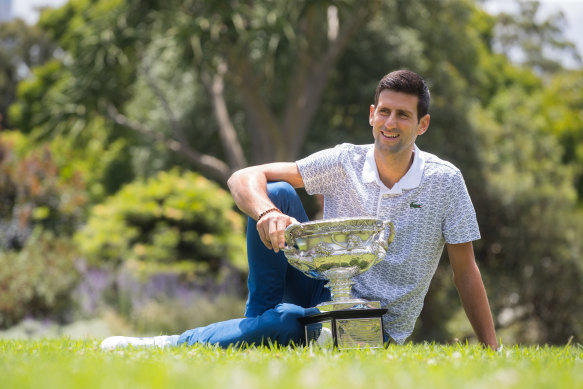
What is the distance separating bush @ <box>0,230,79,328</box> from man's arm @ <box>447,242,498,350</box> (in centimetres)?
675

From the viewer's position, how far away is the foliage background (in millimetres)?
9711

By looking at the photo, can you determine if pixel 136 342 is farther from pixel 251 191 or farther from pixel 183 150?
pixel 183 150

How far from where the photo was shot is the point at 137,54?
1254cm

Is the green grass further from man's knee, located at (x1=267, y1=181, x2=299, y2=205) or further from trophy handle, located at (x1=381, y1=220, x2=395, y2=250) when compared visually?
man's knee, located at (x1=267, y1=181, x2=299, y2=205)

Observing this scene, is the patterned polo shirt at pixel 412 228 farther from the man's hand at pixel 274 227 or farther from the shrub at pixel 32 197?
the shrub at pixel 32 197

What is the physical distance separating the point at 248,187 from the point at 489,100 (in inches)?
833

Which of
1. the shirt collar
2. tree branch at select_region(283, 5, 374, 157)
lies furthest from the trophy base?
tree branch at select_region(283, 5, 374, 157)

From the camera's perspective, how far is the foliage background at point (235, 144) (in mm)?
9711

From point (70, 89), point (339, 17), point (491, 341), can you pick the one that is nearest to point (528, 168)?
point (339, 17)

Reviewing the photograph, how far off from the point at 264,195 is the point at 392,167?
0.64 metres

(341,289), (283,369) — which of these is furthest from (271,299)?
(283,369)

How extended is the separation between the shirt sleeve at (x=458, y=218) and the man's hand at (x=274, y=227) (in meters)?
0.82

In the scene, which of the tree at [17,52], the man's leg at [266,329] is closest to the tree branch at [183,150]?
the man's leg at [266,329]

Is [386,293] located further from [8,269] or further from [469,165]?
[469,165]
